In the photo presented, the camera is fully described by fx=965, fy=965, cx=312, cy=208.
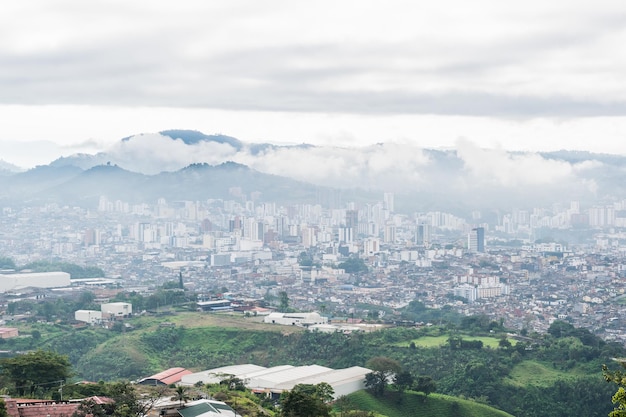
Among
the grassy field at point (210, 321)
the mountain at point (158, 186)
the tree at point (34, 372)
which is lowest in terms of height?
the grassy field at point (210, 321)

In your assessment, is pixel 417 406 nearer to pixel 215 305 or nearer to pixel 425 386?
pixel 425 386

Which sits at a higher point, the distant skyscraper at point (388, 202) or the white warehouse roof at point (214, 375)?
the distant skyscraper at point (388, 202)

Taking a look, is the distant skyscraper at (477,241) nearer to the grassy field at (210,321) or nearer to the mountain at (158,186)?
the mountain at (158,186)

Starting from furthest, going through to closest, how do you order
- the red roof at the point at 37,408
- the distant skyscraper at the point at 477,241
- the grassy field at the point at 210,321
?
the distant skyscraper at the point at 477,241, the grassy field at the point at 210,321, the red roof at the point at 37,408

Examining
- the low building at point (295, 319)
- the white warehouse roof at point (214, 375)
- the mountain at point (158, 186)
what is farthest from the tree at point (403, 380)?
the mountain at point (158, 186)

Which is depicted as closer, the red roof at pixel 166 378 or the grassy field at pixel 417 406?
the grassy field at pixel 417 406

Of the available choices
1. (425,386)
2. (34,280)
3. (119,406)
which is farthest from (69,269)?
(119,406)

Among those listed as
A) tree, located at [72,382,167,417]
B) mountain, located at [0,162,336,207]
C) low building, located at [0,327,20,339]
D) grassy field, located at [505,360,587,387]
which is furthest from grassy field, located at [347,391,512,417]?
mountain, located at [0,162,336,207]
